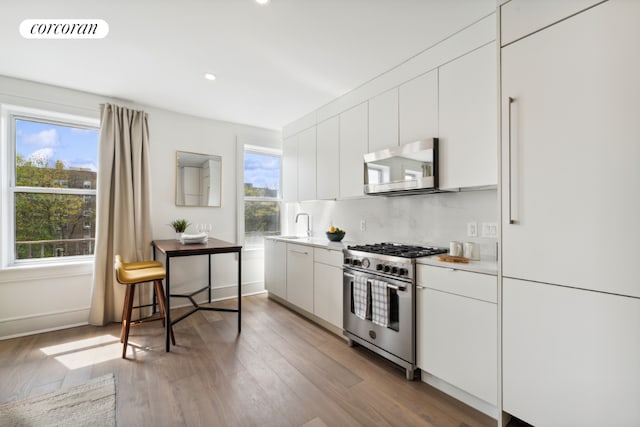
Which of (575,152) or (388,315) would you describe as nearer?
(575,152)

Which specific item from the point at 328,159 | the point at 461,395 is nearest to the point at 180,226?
the point at 328,159

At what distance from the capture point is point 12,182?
2914mm

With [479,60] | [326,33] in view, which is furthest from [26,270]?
[479,60]

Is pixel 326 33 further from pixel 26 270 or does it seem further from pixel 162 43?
pixel 26 270

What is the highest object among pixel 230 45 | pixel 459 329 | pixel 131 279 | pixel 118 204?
pixel 230 45

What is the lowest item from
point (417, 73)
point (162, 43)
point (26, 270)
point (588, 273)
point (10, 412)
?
point (10, 412)

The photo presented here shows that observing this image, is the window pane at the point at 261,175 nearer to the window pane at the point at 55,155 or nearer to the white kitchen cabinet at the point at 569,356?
the window pane at the point at 55,155

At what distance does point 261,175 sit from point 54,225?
8.37ft

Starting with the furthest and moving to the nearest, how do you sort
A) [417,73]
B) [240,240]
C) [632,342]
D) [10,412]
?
[240,240] → [417,73] → [10,412] → [632,342]

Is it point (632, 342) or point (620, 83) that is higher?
point (620, 83)

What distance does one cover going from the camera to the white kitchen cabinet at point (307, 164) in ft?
11.9

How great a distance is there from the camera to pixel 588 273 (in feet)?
4.35

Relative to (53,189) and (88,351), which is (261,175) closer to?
(53,189)

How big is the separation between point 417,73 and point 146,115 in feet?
10.2
